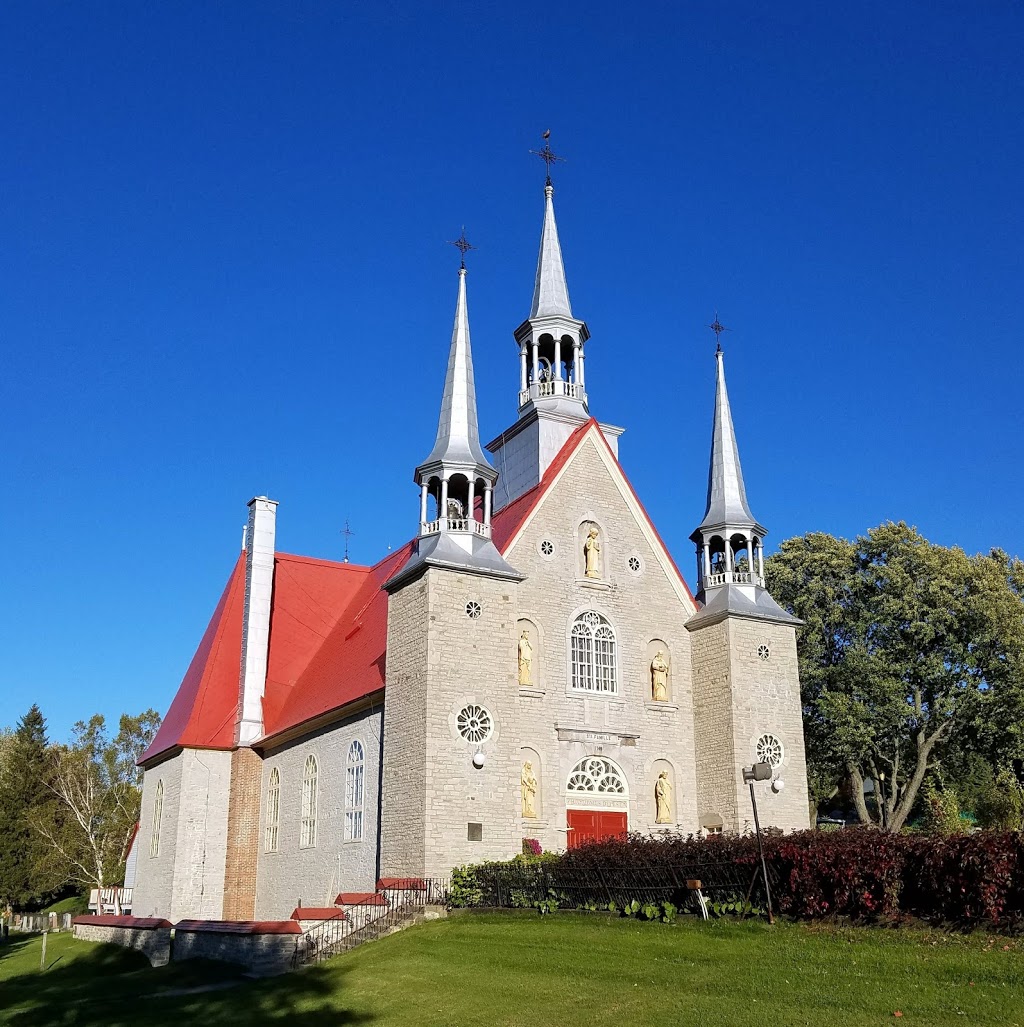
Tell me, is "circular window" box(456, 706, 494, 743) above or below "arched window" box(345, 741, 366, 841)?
above

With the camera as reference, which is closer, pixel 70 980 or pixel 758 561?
pixel 70 980

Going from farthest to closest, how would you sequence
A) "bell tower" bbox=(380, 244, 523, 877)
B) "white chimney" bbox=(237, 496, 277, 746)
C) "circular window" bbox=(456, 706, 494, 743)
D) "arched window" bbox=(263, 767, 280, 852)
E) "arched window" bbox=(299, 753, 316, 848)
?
"white chimney" bbox=(237, 496, 277, 746)
"arched window" bbox=(263, 767, 280, 852)
"arched window" bbox=(299, 753, 316, 848)
"circular window" bbox=(456, 706, 494, 743)
"bell tower" bbox=(380, 244, 523, 877)

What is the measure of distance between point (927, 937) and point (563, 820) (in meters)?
12.0

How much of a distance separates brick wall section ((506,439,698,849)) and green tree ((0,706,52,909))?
36.4 meters

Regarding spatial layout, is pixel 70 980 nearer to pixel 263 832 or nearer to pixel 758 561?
pixel 263 832

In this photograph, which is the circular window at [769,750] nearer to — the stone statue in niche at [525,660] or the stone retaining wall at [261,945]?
the stone statue in niche at [525,660]

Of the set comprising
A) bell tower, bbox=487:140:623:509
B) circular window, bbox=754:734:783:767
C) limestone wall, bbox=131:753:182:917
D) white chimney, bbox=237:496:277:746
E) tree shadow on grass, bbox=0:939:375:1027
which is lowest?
tree shadow on grass, bbox=0:939:375:1027

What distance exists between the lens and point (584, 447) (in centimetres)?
2873

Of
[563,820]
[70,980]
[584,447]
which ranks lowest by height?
[70,980]

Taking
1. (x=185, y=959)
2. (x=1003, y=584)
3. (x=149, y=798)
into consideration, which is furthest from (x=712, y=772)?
(x=149, y=798)

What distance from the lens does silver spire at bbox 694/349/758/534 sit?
29114mm

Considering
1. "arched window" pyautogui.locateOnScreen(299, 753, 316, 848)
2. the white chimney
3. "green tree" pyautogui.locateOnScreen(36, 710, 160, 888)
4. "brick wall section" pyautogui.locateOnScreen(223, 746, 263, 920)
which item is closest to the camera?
"arched window" pyautogui.locateOnScreen(299, 753, 316, 848)

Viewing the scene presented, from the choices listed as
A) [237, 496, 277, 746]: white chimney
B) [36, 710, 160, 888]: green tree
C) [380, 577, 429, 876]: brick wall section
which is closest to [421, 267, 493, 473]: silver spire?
[380, 577, 429, 876]: brick wall section

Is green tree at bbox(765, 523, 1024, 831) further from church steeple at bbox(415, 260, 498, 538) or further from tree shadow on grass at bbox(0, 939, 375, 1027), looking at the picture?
tree shadow on grass at bbox(0, 939, 375, 1027)
